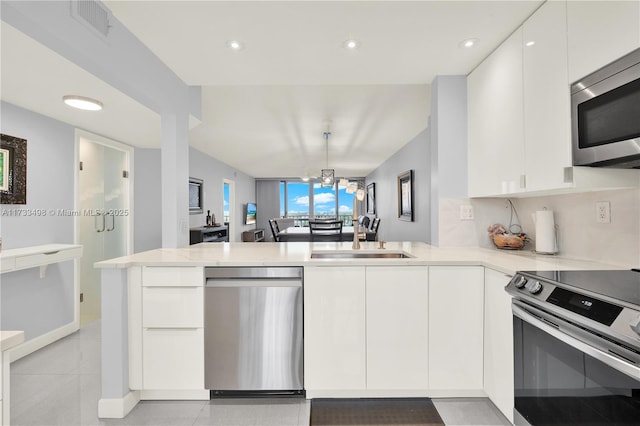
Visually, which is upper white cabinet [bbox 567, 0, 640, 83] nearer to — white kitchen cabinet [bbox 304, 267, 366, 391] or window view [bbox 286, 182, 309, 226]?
white kitchen cabinet [bbox 304, 267, 366, 391]

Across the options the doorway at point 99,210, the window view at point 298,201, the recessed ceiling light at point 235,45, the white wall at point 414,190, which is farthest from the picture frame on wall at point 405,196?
the window view at point 298,201

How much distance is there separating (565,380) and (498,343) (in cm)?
50

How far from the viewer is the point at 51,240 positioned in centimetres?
294

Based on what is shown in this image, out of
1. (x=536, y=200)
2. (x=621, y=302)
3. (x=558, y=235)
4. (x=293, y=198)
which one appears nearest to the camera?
(x=621, y=302)

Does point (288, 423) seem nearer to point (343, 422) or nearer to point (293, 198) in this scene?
point (343, 422)

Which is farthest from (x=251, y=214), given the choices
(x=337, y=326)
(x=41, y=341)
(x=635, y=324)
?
(x=635, y=324)

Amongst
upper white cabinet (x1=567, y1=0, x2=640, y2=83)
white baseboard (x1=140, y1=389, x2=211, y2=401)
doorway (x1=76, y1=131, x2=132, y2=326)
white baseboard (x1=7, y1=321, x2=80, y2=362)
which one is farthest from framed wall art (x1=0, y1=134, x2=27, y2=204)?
upper white cabinet (x1=567, y1=0, x2=640, y2=83)

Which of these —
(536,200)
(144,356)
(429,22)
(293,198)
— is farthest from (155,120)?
(293,198)

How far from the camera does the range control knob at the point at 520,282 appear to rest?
4.45ft

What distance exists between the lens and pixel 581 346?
3.37 feet

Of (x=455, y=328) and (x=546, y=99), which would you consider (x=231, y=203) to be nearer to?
(x=455, y=328)

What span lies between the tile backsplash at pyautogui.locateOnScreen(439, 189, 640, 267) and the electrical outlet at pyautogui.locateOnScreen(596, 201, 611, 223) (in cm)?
2

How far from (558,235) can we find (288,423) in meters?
2.01

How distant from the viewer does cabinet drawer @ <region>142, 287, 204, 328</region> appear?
71.2 inches
